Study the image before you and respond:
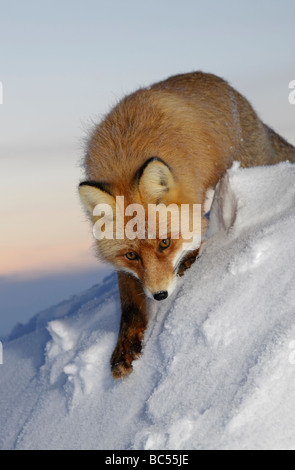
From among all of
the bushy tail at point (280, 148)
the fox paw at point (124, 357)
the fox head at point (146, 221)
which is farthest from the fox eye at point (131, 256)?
the bushy tail at point (280, 148)

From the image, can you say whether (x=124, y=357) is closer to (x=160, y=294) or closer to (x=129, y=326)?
(x=129, y=326)

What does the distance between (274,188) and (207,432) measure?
1.95m

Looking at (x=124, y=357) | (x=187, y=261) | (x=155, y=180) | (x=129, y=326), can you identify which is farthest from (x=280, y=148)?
(x=124, y=357)

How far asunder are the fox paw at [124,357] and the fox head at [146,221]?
1.50 ft

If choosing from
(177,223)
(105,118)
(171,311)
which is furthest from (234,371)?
(105,118)

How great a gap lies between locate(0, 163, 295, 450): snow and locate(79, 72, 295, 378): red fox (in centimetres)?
18

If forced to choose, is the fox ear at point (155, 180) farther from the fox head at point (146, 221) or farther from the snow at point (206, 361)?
the snow at point (206, 361)

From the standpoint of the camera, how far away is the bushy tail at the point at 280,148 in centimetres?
568

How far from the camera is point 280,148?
5848mm

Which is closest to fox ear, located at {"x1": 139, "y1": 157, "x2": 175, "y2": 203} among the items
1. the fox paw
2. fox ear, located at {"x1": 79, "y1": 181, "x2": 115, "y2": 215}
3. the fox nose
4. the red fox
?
the red fox

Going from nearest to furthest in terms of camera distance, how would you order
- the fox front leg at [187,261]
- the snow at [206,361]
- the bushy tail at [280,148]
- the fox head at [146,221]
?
the snow at [206,361] < the fox head at [146,221] < the fox front leg at [187,261] < the bushy tail at [280,148]

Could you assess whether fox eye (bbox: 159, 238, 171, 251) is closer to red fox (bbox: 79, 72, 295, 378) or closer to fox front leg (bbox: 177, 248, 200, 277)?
red fox (bbox: 79, 72, 295, 378)

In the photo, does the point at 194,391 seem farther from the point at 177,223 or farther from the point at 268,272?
the point at 177,223

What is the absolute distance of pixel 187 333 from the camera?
3268 millimetres
